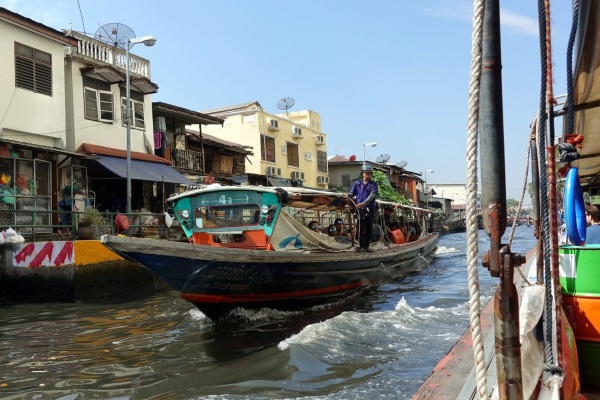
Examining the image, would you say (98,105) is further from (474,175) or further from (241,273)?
(474,175)

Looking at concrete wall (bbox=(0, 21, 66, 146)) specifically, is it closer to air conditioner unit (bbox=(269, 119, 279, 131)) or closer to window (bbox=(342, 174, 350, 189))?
air conditioner unit (bbox=(269, 119, 279, 131))

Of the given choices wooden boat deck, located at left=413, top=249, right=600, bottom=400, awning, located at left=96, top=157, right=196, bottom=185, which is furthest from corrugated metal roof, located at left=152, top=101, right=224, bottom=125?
wooden boat deck, located at left=413, top=249, right=600, bottom=400

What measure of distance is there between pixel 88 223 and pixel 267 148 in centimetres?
1909

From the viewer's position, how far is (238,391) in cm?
482

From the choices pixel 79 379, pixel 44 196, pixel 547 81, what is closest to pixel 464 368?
pixel 547 81

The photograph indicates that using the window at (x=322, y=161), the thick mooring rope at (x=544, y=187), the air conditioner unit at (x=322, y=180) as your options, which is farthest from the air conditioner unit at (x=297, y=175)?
the thick mooring rope at (x=544, y=187)

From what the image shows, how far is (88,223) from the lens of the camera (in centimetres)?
1223

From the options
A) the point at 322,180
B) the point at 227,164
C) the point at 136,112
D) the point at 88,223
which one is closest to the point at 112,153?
the point at 136,112

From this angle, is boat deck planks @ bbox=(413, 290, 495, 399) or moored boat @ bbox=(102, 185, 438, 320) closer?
boat deck planks @ bbox=(413, 290, 495, 399)

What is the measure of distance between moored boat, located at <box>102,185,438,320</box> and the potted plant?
4031 mm

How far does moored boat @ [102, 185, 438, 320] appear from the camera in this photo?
6953 millimetres

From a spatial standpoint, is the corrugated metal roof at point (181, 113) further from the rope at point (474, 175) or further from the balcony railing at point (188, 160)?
the rope at point (474, 175)

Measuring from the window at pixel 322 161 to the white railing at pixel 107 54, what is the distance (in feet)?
61.9

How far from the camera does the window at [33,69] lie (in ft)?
45.9
